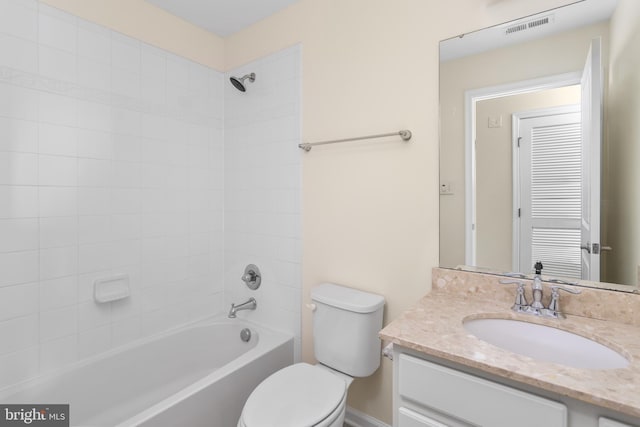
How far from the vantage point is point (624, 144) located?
1074mm

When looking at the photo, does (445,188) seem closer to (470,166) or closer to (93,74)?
(470,166)

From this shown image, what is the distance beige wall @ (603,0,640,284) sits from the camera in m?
1.04

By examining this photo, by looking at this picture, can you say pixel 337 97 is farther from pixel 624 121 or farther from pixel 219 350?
pixel 219 350

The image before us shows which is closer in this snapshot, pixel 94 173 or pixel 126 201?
pixel 94 173

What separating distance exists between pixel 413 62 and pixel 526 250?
98 cm

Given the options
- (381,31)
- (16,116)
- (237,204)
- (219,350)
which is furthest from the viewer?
(237,204)

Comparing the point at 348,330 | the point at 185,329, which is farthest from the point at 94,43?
the point at 348,330

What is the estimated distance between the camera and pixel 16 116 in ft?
4.75

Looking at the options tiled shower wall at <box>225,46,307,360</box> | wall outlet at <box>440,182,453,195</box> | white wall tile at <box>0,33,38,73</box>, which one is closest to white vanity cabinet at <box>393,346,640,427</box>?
wall outlet at <box>440,182,453,195</box>

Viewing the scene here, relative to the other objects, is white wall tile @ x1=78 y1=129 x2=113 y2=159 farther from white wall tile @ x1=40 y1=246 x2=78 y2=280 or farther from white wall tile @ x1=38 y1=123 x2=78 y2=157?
white wall tile @ x1=40 y1=246 x2=78 y2=280

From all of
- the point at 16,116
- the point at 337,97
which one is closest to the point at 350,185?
the point at 337,97

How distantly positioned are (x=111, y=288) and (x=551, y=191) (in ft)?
7.17

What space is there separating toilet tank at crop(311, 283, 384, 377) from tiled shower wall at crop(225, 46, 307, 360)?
1.20 feet

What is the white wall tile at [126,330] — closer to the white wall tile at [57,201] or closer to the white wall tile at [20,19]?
the white wall tile at [57,201]
